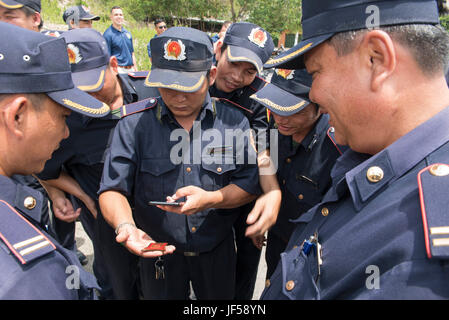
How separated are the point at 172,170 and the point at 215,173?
31cm

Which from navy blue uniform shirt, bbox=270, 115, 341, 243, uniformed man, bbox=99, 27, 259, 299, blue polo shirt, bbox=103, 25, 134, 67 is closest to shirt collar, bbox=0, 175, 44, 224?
uniformed man, bbox=99, 27, 259, 299

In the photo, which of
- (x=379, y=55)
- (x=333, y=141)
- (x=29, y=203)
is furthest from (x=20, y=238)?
(x=333, y=141)

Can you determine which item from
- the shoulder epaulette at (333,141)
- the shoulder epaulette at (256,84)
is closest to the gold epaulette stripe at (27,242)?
the shoulder epaulette at (333,141)

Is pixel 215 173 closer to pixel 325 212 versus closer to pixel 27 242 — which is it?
pixel 325 212

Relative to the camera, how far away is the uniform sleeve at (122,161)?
1867 millimetres

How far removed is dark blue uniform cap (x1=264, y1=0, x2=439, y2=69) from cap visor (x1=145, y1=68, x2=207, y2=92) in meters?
0.89

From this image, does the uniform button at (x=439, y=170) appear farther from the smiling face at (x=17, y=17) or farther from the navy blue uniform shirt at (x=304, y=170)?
the smiling face at (x=17, y=17)

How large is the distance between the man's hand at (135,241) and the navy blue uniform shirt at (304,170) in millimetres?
993

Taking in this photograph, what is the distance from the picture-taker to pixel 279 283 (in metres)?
1.24

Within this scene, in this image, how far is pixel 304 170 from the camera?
6.72 ft

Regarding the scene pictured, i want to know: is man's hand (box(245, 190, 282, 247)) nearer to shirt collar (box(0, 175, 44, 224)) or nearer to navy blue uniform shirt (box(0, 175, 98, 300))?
navy blue uniform shirt (box(0, 175, 98, 300))
